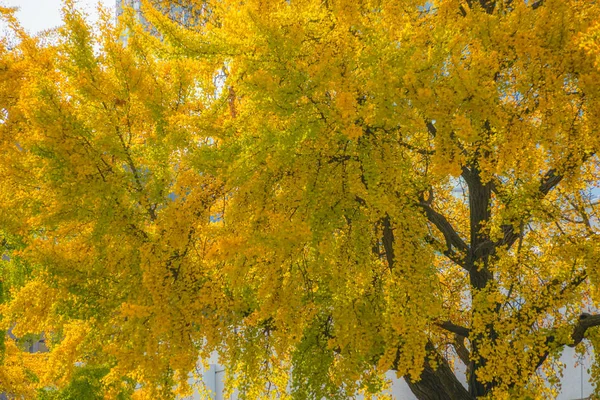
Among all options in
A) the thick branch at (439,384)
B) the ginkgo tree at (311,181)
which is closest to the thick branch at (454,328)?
the ginkgo tree at (311,181)

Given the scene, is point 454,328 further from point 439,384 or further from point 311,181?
point 311,181

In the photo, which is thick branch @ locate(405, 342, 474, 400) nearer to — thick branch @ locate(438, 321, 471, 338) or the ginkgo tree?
the ginkgo tree

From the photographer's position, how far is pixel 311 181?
6566mm

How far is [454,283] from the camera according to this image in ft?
30.7

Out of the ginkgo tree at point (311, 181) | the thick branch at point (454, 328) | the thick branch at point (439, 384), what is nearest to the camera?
the ginkgo tree at point (311, 181)

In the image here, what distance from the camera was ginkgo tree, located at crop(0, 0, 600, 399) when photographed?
6.05 meters

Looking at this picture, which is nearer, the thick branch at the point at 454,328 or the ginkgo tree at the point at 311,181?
the ginkgo tree at the point at 311,181

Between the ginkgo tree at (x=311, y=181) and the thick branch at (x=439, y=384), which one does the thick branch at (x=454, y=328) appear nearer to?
the ginkgo tree at (x=311, y=181)

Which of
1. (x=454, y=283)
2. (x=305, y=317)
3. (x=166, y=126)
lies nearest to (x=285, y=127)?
(x=166, y=126)

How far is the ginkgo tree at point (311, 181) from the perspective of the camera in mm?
6051

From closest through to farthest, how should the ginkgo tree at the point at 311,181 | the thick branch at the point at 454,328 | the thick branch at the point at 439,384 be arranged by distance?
the ginkgo tree at the point at 311,181 < the thick branch at the point at 454,328 < the thick branch at the point at 439,384

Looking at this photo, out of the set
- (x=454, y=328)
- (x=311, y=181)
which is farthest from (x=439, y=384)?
(x=311, y=181)

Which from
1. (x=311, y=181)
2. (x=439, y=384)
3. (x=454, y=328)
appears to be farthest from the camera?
(x=439, y=384)

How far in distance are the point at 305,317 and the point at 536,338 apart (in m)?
2.28
